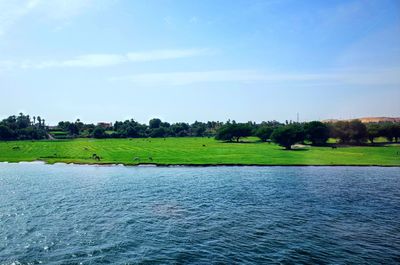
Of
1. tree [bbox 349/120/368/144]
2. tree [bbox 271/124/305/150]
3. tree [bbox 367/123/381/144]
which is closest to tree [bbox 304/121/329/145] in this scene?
tree [bbox 349/120/368/144]

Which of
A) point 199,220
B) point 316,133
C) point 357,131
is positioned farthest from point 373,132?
point 199,220

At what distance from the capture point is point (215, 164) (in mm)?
93438

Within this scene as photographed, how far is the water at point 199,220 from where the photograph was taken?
2967cm

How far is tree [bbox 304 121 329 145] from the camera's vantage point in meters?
149

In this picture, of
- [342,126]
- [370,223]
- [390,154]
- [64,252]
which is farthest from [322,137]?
[64,252]

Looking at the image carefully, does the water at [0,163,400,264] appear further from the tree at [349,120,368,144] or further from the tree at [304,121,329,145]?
the tree at [349,120,368,144]

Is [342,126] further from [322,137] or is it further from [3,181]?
[3,181]

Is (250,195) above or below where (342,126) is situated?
below

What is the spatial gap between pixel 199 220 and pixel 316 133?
119883 mm

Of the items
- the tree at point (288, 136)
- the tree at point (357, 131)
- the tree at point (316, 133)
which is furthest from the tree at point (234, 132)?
the tree at point (357, 131)

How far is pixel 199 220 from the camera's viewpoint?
4025 centimetres

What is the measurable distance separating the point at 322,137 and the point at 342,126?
12672mm

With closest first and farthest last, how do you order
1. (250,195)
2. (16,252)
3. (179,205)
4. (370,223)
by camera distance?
1. (16,252)
2. (370,223)
3. (179,205)
4. (250,195)

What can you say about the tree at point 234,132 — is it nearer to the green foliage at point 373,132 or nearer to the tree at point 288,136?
the tree at point 288,136
